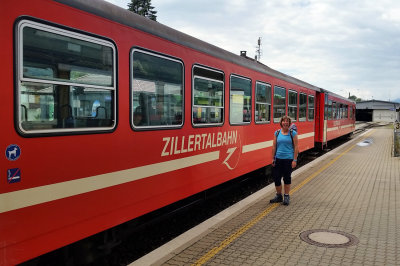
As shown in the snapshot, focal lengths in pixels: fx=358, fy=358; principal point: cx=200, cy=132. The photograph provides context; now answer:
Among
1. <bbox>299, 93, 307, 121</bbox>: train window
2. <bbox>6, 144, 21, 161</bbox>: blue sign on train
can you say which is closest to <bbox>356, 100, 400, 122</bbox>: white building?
<bbox>299, 93, 307, 121</bbox>: train window

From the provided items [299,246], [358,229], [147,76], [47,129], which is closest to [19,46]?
[47,129]

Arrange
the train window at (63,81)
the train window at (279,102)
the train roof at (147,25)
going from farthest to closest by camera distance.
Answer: the train window at (279,102) → the train roof at (147,25) → the train window at (63,81)

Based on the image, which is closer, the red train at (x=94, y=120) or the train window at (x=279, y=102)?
the red train at (x=94, y=120)

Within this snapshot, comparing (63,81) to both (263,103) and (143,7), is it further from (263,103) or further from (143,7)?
(143,7)

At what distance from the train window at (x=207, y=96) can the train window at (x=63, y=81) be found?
6.30ft

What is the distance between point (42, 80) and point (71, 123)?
0.51m

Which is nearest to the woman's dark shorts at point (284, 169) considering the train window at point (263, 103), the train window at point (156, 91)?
the train window at point (263, 103)

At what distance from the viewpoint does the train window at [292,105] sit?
10828mm

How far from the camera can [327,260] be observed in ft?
13.8

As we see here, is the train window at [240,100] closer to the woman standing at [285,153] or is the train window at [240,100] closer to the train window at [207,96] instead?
the train window at [207,96]

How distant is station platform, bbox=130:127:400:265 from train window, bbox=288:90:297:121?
3074mm

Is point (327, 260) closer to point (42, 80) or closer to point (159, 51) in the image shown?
point (159, 51)

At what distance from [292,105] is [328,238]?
6.62 metres

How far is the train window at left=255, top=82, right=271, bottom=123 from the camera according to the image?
27.2 feet
